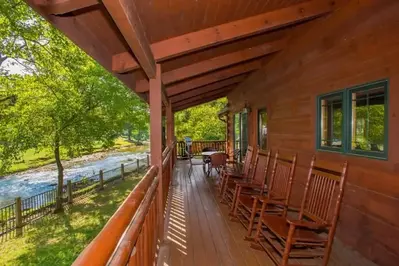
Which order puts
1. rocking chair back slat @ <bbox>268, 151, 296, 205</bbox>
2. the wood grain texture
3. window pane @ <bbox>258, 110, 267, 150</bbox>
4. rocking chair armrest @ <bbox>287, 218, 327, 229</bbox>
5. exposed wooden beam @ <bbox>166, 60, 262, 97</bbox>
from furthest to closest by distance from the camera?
window pane @ <bbox>258, 110, 267, 150</bbox> → exposed wooden beam @ <bbox>166, 60, 262, 97</bbox> → rocking chair back slat @ <bbox>268, 151, 296, 205</bbox> → rocking chair armrest @ <bbox>287, 218, 327, 229</bbox> → the wood grain texture

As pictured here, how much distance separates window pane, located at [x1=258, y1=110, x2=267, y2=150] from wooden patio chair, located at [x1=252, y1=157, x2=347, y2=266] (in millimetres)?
2991

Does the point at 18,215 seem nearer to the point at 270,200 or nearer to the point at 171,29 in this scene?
the point at 270,200

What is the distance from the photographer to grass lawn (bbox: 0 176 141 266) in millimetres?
7488

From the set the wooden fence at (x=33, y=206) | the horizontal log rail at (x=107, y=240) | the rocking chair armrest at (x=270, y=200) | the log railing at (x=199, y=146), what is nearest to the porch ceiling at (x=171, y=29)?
the horizontal log rail at (x=107, y=240)

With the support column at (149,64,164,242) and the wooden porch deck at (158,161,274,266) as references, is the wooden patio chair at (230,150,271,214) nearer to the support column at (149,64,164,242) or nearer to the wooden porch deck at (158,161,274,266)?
the wooden porch deck at (158,161,274,266)

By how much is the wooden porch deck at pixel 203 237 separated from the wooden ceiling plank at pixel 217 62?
2140 millimetres

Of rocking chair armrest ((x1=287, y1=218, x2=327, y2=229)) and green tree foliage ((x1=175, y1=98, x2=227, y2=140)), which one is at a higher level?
green tree foliage ((x1=175, y1=98, x2=227, y2=140))

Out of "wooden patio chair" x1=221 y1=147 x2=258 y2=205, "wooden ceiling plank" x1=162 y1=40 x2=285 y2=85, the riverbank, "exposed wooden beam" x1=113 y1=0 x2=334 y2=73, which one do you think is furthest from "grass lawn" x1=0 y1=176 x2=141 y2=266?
"exposed wooden beam" x1=113 y1=0 x2=334 y2=73

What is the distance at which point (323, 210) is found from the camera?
104 inches

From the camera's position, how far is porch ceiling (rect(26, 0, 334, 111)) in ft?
5.70

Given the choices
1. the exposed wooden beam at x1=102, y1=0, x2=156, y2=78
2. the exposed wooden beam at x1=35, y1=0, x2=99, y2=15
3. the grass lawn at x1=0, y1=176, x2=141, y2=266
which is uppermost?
the exposed wooden beam at x1=35, y1=0, x2=99, y2=15

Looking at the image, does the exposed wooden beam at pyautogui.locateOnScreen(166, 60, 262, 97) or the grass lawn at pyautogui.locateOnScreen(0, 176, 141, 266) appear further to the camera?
the grass lawn at pyautogui.locateOnScreen(0, 176, 141, 266)

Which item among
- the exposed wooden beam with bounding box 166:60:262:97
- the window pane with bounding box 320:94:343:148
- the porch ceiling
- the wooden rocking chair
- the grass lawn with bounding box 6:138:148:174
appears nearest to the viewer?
the porch ceiling

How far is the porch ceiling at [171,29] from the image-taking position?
1736mm
